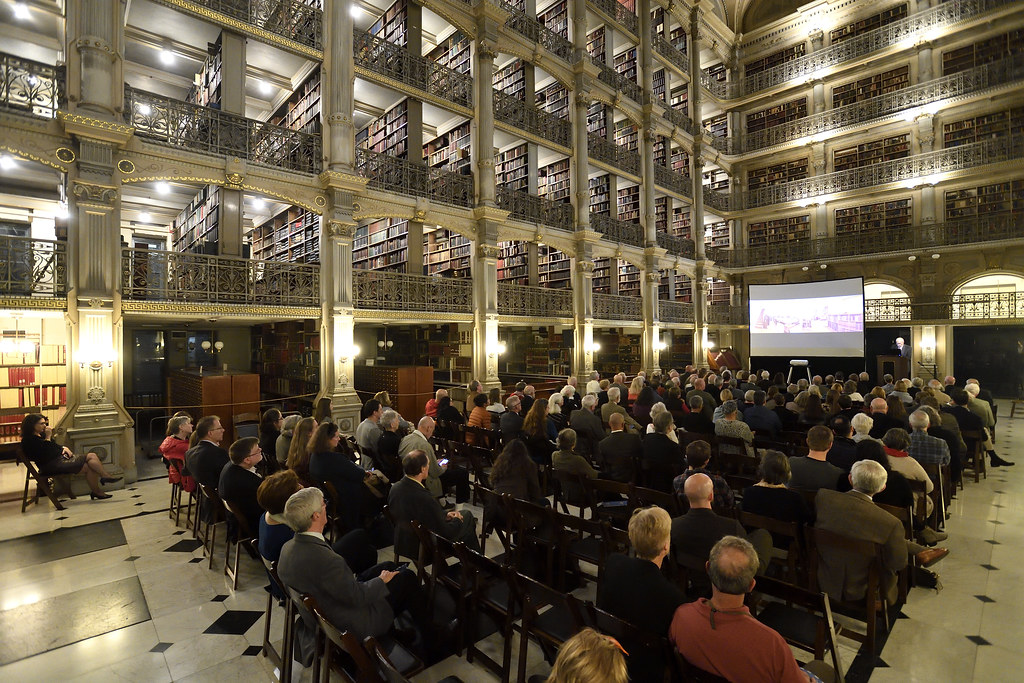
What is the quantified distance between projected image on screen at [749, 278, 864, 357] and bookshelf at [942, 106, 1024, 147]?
7.73 meters

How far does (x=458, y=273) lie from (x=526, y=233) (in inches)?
84.2

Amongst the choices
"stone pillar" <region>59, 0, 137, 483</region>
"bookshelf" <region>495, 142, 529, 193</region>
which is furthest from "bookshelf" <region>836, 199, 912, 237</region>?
"stone pillar" <region>59, 0, 137, 483</region>

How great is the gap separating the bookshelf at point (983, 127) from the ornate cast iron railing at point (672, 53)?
8926mm

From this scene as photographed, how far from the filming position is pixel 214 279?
7.83 meters

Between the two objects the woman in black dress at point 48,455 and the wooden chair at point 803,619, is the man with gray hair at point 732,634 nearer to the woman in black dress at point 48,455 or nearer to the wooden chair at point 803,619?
the wooden chair at point 803,619

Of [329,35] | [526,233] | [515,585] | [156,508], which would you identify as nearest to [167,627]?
[515,585]

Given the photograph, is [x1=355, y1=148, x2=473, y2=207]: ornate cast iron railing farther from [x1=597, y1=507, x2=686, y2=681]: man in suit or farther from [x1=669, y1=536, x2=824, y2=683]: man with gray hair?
[x1=669, y1=536, x2=824, y2=683]: man with gray hair

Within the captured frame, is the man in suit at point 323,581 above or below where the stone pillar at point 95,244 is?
below

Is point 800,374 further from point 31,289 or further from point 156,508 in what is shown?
point 31,289

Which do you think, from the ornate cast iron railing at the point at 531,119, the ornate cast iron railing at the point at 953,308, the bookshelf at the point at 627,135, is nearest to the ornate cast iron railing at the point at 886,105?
the bookshelf at the point at 627,135

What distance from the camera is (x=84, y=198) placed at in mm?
6500

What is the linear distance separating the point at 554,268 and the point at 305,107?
812cm

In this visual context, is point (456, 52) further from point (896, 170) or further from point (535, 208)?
point (896, 170)

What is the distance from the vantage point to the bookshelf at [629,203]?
1652cm
